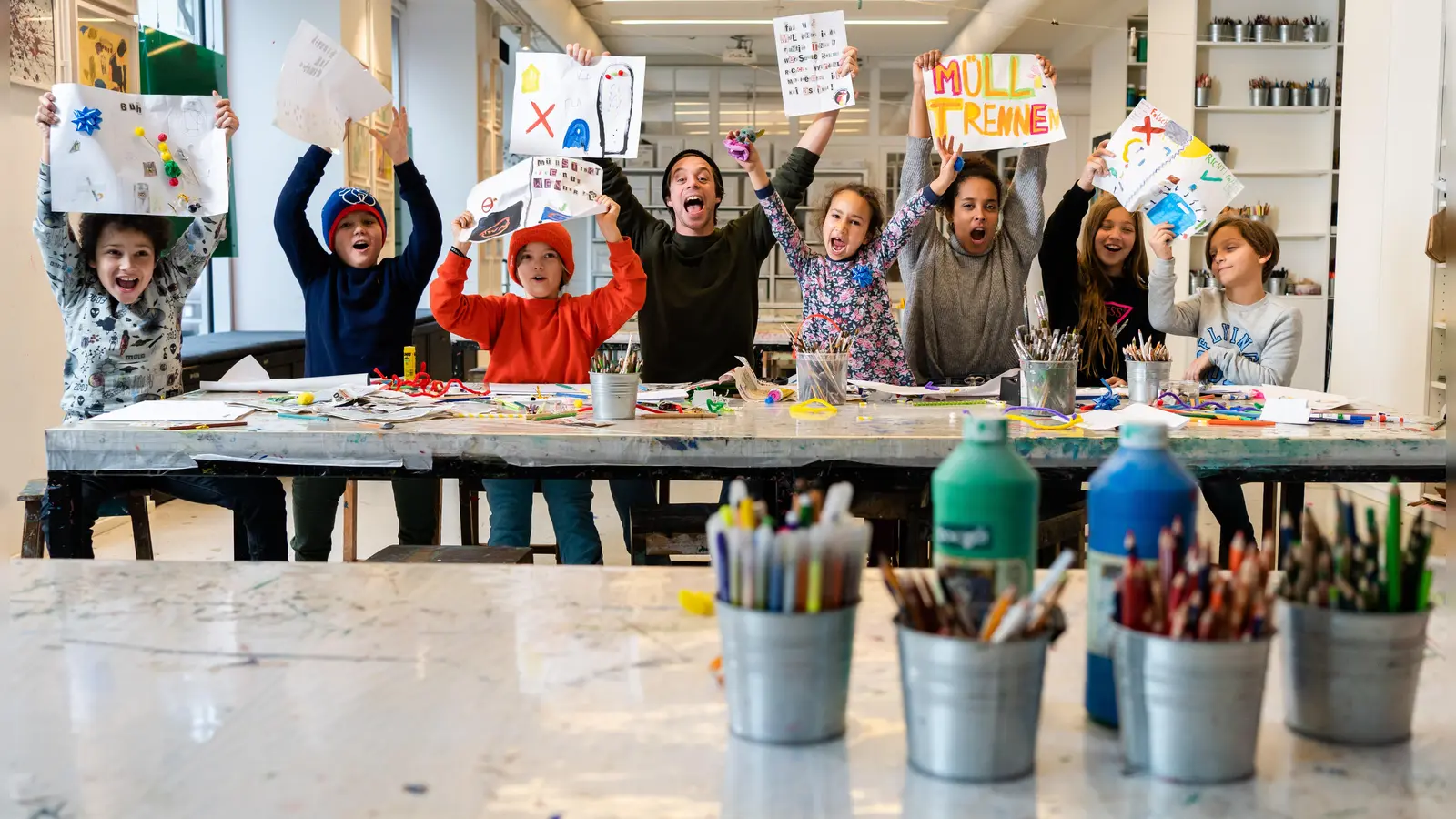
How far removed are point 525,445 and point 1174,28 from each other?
5.88 metres

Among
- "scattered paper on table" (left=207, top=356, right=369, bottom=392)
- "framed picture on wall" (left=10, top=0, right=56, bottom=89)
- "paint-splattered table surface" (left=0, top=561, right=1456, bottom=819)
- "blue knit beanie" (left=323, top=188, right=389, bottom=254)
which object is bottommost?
"paint-splattered table surface" (left=0, top=561, right=1456, bottom=819)

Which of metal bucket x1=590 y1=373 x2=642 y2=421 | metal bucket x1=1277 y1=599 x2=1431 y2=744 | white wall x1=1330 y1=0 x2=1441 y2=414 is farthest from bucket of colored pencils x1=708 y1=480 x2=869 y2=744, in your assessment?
white wall x1=1330 y1=0 x2=1441 y2=414

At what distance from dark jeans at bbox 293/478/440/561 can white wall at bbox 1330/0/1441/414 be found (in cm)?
353

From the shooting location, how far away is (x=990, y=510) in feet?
2.79

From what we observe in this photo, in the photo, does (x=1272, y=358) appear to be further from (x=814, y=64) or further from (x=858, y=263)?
(x=814, y=64)

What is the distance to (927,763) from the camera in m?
0.78

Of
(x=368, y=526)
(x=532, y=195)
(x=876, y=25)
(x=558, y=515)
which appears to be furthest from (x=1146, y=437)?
(x=876, y=25)

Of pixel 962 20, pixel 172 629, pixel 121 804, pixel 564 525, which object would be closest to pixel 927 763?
pixel 121 804

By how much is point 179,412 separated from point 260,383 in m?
0.62

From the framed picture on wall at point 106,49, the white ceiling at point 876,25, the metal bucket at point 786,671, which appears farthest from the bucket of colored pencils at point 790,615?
the white ceiling at point 876,25

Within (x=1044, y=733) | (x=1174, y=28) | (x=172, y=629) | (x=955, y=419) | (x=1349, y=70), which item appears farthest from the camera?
(x=1174, y=28)

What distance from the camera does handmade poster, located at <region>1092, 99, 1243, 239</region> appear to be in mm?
3086

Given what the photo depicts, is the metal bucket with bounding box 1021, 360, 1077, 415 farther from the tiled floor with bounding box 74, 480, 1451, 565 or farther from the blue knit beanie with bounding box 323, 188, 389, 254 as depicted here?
the blue knit beanie with bounding box 323, 188, 389, 254

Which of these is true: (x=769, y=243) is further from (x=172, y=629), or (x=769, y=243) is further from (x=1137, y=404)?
(x=172, y=629)
